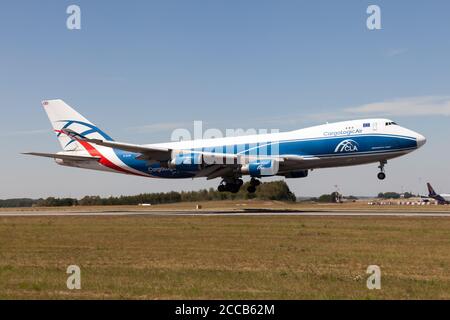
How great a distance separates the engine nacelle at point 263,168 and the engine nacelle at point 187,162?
473 centimetres

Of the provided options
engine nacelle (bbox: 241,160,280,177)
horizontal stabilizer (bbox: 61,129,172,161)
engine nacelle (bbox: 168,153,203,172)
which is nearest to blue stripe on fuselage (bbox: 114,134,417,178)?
engine nacelle (bbox: 241,160,280,177)

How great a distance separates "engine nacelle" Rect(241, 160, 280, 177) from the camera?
50.0 metres

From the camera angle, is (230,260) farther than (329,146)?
No

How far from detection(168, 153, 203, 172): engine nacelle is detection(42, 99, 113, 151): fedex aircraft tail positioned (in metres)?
13.9

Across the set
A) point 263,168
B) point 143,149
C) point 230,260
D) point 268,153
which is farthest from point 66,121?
point 230,260

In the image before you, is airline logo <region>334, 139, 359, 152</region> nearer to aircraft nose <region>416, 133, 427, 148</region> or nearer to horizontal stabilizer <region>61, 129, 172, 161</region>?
aircraft nose <region>416, 133, 427, 148</region>

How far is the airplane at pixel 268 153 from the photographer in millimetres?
49375

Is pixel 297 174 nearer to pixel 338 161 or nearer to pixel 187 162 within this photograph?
pixel 338 161

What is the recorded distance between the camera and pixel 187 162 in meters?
51.2

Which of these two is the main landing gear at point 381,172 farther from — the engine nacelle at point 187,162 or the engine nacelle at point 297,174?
the engine nacelle at point 187,162

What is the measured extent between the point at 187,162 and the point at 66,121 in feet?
61.2

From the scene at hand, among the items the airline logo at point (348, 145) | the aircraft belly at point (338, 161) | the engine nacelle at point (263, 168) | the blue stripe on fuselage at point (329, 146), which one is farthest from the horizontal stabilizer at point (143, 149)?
the airline logo at point (348, 145)

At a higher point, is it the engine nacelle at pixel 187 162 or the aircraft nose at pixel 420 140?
the aircraft nose at pixel 420 140
